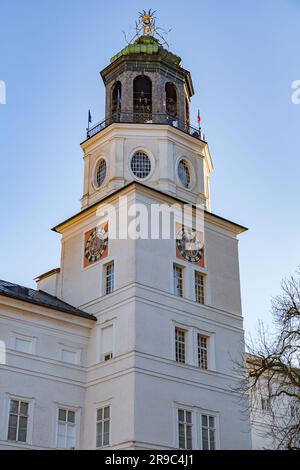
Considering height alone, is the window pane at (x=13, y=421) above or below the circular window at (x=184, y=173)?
below

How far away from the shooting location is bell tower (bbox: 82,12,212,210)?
131ft

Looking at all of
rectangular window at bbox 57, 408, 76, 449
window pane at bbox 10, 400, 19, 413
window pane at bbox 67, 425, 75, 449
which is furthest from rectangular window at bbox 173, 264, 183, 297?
window pane at bbox 10, 400, 19, 413

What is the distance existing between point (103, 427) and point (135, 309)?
5.35 m

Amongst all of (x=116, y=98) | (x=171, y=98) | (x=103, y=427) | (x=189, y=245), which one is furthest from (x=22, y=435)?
(x=171, y=98)

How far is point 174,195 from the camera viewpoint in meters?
39.2

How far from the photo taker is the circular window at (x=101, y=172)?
41.1m

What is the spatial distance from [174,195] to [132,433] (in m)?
12.8

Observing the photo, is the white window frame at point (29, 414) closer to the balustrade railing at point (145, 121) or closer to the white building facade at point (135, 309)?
the white building facade at point (135, 309)

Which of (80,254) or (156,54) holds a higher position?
(156,54)

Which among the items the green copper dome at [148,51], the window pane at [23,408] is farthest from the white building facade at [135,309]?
the green copper dome at [148,51]

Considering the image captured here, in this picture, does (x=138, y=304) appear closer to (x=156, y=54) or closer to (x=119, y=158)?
(x=119, y=158)

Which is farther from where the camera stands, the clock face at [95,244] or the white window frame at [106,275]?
the clock face at [95,244]

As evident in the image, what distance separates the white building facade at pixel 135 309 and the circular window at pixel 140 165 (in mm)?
80
